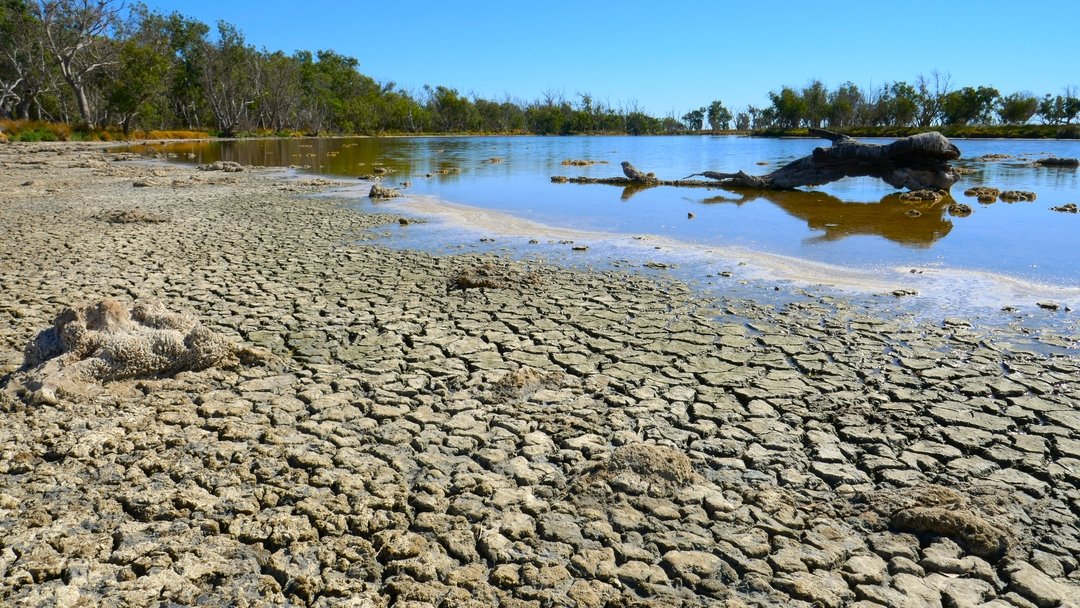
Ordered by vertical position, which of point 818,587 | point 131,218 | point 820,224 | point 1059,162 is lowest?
point 818,587

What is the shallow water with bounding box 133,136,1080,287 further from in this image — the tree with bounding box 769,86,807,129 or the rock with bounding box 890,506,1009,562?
the tree with bounding box 769,86,807,129

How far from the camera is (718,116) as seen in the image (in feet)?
495

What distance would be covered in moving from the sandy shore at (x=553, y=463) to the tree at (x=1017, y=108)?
96.0m

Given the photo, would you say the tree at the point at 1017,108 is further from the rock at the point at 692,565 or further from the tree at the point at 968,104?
the rock at the point at 692,565

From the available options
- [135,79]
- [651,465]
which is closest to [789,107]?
[135,79]

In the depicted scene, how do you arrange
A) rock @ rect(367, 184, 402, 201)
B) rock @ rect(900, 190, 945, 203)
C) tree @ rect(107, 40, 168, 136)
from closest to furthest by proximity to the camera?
rock @ rect(367, 184, 402, 201) < rock @ rect(900, 190, 945, 203) < tree @ rect(107, 40, 168, 136)

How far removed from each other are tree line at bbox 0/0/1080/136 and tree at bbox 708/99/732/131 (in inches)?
411

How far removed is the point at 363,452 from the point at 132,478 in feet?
4.39

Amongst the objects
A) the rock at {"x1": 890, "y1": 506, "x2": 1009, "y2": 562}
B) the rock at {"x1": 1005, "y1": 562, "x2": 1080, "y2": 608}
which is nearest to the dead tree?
the rock at {"x1": 890, "y1": 506, "x2": 1009, "y2": 562}

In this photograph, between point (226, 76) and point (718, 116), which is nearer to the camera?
point (226, 76)

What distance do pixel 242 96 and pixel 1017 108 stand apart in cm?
9064

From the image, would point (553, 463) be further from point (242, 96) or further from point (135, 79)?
point (242, 96)

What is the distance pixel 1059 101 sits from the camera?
84.1 meters

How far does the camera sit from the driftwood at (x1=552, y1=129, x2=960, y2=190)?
2170 centimetres
